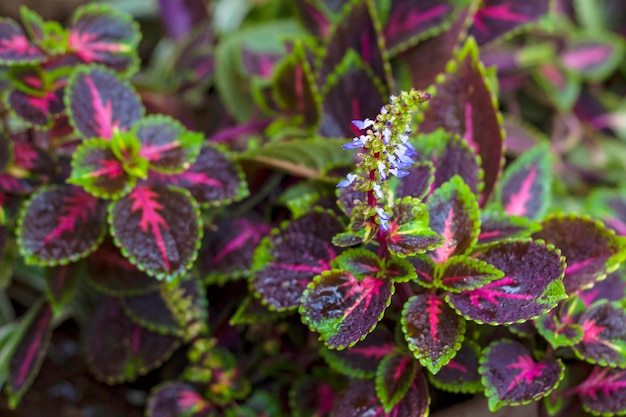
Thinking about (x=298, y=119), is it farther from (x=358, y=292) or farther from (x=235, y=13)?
(x=235, y=13)

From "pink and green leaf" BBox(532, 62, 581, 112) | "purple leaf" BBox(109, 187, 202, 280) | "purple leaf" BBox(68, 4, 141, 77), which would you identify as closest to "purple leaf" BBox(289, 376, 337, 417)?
"purple leaf" BBox(109, 187, 202, 280)

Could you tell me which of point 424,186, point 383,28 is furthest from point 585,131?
point 424,186

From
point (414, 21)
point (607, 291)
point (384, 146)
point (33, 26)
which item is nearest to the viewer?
point (384, 146)

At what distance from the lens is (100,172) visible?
0.73m

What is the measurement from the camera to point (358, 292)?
0.61 m

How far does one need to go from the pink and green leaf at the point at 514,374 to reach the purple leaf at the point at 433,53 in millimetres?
422

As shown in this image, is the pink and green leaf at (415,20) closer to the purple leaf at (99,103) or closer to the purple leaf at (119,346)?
the purple leaf at (99,103)

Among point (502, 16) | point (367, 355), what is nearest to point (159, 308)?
point (367, 355)

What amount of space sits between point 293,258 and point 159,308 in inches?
10.4

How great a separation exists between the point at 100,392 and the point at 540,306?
75cm

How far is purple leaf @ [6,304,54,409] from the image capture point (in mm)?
849

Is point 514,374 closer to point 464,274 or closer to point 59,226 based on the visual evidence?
point 464,274

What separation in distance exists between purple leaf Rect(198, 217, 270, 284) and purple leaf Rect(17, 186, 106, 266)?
0.14m

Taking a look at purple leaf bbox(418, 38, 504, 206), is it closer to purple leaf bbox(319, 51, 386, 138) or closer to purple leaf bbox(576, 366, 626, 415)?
purple leaf bbox(319, 51, 386, 138)
